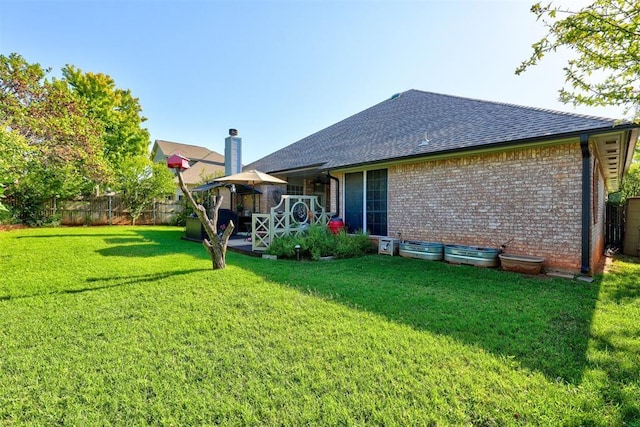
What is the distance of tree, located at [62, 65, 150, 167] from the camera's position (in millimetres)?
20094

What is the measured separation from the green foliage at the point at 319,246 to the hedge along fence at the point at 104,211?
1544cm

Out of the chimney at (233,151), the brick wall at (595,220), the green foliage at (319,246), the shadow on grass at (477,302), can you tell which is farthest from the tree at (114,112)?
the brick wall at (595,220)

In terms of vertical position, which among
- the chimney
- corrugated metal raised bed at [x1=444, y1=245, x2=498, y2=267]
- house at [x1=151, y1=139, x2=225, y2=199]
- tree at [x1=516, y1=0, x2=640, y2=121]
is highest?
house at [x1=151, y1=139, x2=225, y2=199]

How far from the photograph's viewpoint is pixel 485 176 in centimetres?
729

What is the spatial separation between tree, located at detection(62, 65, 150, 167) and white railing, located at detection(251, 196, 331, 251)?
1547 cm

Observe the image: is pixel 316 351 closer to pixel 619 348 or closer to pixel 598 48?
pixel 619 348

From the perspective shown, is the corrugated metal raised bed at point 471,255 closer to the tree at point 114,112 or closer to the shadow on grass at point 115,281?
the shadow on grass at point 115,281

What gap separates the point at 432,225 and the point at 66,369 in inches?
316

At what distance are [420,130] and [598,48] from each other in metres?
5.64

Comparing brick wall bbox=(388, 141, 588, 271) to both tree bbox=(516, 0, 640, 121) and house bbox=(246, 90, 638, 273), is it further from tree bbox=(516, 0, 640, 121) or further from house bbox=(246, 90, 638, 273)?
tree bbox=(516, 0, 640, 121)

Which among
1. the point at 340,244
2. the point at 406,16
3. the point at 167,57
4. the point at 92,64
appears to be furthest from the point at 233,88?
the point at 92,64

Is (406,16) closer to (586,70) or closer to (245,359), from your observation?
(586,70)

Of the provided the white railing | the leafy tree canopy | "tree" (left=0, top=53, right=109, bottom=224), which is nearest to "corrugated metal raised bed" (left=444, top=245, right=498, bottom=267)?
the white railing

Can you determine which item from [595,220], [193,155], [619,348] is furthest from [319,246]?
[193,155]
